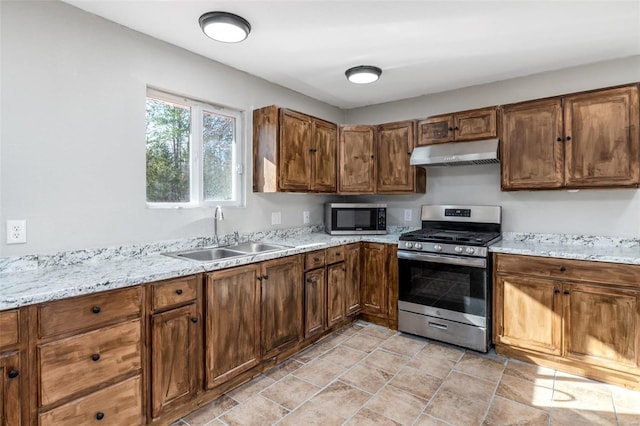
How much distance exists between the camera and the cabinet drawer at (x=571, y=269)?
229 centimetres

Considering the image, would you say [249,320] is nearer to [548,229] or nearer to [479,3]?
[479,3]

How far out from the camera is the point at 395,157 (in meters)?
3.65

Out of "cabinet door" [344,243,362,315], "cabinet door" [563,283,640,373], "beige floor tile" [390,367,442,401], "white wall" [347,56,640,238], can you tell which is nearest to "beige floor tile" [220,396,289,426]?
"beige floor tile" [390,367,442,401]

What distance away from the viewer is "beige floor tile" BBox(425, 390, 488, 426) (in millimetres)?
Result: 1999

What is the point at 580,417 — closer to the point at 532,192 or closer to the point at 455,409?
the point at 455,409

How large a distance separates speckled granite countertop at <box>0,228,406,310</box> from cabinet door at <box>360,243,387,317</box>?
107 cm

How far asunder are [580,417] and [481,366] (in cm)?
70

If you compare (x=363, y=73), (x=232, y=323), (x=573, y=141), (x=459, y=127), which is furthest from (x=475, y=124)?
(x=232, y=323)

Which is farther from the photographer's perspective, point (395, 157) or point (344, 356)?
point (395, 157)

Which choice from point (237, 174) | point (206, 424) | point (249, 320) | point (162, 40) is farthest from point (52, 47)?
point (206, 424)

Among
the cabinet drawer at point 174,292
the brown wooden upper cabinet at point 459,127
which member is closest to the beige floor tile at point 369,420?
the cabinet drawer at point 174,292

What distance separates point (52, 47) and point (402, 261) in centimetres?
298

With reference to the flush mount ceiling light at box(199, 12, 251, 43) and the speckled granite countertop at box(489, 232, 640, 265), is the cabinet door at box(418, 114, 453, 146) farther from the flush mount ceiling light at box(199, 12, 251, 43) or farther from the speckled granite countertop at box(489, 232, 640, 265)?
the flush mount ceiling light at box(199, 12, 251, 43)

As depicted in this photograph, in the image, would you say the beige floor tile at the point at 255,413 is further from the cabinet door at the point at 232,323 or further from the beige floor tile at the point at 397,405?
the beige floor tile at the point at 397,405
